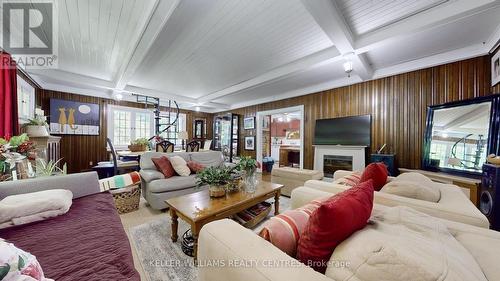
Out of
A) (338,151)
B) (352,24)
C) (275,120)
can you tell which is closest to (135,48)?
(352,24)

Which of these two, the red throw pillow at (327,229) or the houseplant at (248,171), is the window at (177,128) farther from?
the red throw pillow at (327,229)

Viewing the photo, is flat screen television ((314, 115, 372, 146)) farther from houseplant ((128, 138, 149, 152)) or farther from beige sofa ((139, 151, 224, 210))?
houseplant ((128, 138, 149, 152))

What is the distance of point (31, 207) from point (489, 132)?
494 cm

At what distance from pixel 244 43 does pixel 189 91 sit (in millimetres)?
3118

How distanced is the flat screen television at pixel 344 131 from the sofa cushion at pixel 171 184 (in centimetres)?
313

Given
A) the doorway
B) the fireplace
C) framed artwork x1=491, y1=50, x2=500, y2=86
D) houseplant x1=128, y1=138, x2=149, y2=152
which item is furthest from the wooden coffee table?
framed artwork x1=491, y1=50, x2=500, y2=86

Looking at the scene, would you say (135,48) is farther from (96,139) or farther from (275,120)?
(275,120)

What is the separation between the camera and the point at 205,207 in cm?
183

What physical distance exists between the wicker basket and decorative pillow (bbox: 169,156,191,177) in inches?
24.9

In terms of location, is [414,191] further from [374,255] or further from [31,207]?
[31,207]

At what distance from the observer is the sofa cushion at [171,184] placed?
2613 millimetres

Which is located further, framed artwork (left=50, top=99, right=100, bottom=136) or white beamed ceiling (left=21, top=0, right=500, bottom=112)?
framed artwork (left=50, top=99, right=100, bottom=136)

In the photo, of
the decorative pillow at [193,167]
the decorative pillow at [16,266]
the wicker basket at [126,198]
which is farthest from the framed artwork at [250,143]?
the decorative pillow at [16,266]

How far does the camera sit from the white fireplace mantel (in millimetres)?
3754
